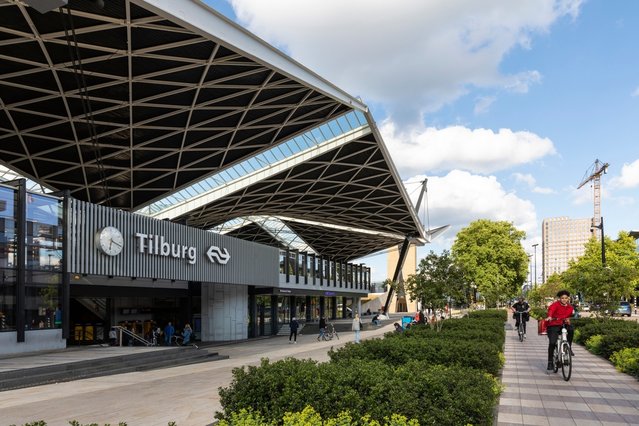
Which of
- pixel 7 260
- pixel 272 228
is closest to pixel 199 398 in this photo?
pixel 7 260

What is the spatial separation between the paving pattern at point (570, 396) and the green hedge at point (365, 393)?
1766 millimetres

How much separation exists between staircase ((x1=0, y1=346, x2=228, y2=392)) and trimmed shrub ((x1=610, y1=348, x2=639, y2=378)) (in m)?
14.4

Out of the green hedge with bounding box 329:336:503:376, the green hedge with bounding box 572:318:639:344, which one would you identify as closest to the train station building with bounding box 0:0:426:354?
the green hedge with bounding box 329:336:503:376

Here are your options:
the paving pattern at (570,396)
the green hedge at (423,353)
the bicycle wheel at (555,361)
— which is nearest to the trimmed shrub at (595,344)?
the paving pattern at (570,396)

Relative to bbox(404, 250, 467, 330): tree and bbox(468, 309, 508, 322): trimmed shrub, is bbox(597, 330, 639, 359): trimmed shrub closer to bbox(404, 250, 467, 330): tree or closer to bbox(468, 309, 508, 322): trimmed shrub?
bbox(404, 250, 467, 330): tree

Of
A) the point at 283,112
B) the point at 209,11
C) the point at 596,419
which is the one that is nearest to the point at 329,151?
the point at 283,112

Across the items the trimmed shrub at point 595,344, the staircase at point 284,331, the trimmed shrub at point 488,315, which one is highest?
the trimmed shrub at point 595,344

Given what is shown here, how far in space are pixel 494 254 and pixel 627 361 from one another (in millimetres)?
57445

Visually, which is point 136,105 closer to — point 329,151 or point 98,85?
point 98,85

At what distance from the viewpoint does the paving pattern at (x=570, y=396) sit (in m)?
8.38

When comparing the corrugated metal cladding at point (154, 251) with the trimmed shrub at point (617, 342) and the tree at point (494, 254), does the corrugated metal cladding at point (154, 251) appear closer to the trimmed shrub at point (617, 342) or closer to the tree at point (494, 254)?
the trimmed shrub at point (617, 342)

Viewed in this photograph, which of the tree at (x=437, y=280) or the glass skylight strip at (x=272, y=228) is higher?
the glass skylight strip at (x=272, y=228)

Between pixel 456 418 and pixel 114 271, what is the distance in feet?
65.7

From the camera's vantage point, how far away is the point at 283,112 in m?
30.5
